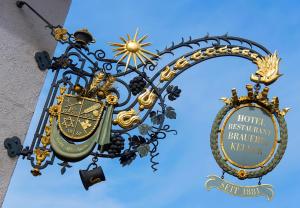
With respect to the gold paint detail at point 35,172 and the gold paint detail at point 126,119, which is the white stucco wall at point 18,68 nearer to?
the gold paint detail at point 35,172

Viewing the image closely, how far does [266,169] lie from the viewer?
7211mm

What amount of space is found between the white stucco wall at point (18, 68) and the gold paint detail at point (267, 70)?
7.76 ft

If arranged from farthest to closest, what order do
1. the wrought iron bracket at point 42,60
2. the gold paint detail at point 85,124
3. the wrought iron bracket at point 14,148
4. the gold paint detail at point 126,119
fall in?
1. the wrought iron bracket at point 42,60
2. the gold paint detail at point 126,119
3. the gold paint detail at point 85,124
4. the wrought iron bracket at point 14,148

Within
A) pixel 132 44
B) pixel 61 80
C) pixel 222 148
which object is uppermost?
pixel 132 44

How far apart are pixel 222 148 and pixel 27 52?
2410mm

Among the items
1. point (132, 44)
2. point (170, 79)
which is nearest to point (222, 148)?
point (170, 79)

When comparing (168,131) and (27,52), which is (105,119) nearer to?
(168,131)

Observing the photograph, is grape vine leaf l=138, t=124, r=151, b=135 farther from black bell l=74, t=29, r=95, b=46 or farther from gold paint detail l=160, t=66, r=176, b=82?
black bell l=74, t=29, r=95, b=46

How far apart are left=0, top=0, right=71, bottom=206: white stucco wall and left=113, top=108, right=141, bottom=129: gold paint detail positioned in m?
0.97

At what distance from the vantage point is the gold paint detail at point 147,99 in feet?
24.7

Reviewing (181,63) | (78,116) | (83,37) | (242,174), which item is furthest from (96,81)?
(242,174)

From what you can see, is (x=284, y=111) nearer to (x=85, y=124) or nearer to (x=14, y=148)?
(x=85, y=124)

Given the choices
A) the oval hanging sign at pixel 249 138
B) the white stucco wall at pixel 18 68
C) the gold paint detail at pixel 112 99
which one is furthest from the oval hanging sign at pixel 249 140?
the white stucco wall at pixel 18 68

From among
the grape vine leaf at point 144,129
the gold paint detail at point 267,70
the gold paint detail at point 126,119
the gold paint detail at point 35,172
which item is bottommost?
the gold paint detail at point 35,172
